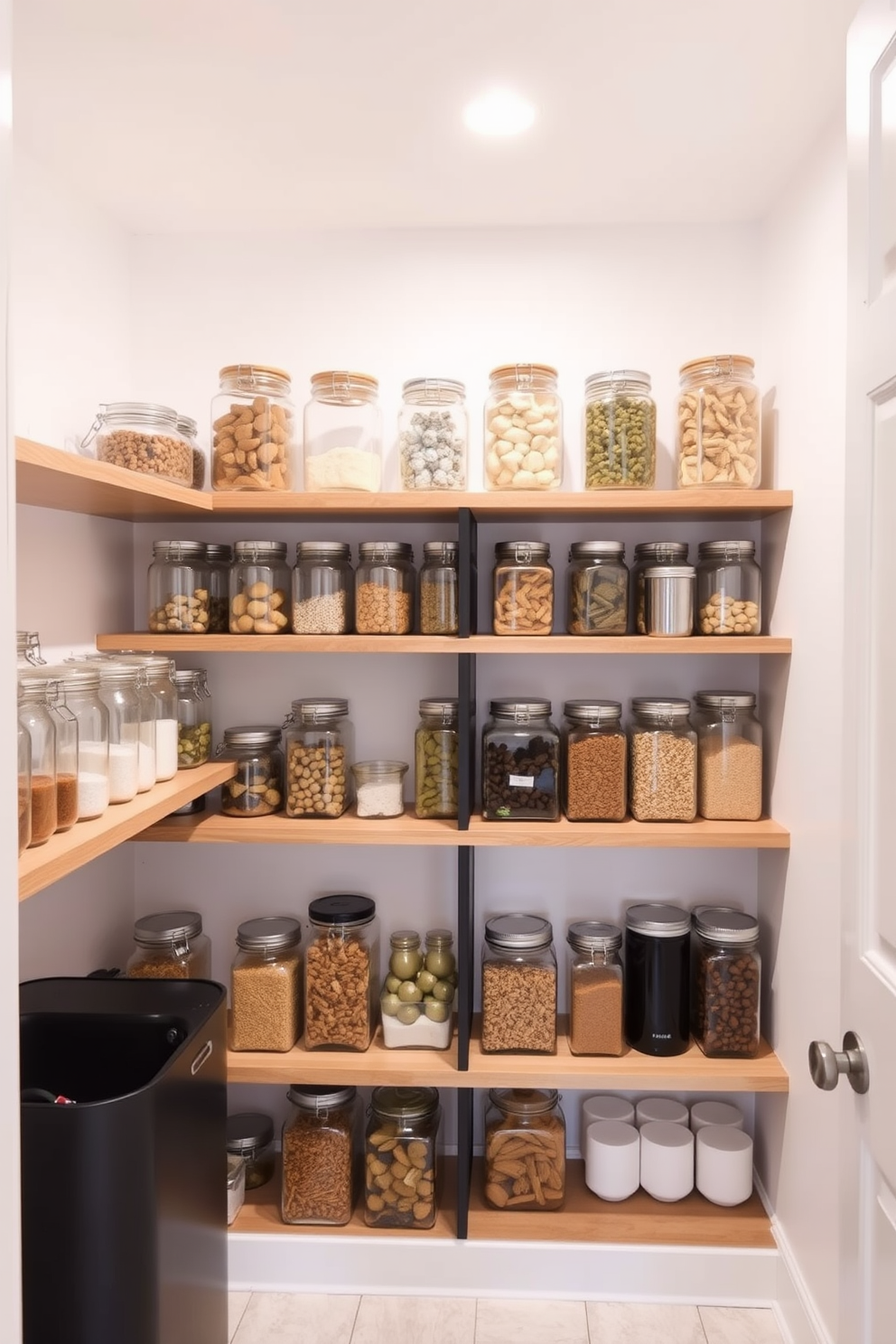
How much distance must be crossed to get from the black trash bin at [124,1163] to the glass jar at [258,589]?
0.78 meters

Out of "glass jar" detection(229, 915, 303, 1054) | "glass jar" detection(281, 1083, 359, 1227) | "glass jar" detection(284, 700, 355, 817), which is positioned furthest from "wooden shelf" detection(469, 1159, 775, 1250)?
"glass jar" detection(284, 700, 355, 817)

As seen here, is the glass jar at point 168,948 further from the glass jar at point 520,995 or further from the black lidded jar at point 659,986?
the black lidded jar at point 659,986

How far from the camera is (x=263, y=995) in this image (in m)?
2.19

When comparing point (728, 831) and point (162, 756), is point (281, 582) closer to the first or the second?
point (162, 756)

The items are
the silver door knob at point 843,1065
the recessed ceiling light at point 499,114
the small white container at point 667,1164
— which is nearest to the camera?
the silver door knob at point 843,1065

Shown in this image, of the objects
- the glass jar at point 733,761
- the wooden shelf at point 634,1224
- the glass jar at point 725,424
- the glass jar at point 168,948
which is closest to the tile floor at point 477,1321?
the wooden shelf at point 634,1224

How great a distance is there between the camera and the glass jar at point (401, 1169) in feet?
7.15

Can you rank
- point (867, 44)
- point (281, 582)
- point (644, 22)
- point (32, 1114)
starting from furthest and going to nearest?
point (281, 582), point (644, 22), point (32, 1114), point (867, 44)

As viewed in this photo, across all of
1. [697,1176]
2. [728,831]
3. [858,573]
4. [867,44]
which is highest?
[867,44]

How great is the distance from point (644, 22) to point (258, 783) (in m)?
1.67

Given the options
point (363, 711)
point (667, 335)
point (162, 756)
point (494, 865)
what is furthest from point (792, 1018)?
point (667, 335)

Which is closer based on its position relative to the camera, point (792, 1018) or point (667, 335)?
point (792, 1018)

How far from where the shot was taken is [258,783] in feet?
7.44

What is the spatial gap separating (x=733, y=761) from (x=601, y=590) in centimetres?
49
